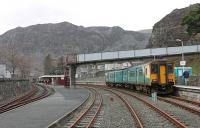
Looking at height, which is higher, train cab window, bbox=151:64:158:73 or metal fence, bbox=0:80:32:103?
train cab window, bbox=151:64:158:73

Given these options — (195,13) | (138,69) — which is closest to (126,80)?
(138,69)

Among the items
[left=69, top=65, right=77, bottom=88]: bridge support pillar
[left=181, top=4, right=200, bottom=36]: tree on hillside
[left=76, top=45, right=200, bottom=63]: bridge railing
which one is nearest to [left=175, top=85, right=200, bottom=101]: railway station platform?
[left=76, top=45, right=200, bottom=63]: bridge railing

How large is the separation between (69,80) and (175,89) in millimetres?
41747

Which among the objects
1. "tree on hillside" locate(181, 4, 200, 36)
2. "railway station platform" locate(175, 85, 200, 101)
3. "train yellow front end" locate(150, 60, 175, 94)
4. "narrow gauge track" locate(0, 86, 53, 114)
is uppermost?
"tree on hillside" locate(181, 4, 200, 36)

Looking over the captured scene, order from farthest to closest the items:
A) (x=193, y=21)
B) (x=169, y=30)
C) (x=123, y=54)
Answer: (x=169, y=30)
(x=193, y=21)
(x=123, y=54)

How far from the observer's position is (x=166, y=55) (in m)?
73.5

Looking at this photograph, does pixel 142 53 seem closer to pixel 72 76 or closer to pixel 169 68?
pixel 72 76

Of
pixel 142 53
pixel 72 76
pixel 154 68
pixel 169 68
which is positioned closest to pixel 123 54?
pixel 142 53

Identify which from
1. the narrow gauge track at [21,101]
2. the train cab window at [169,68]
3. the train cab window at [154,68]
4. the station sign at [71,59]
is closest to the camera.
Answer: the narrow gauge track at [21,101]

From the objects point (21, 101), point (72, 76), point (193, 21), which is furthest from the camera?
point (193, 21)

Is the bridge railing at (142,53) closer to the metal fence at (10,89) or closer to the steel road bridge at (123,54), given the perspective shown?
the steel road bridge at (123,54)

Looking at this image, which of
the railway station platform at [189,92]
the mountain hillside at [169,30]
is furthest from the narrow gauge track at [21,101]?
the mountain hillside at [169,30]

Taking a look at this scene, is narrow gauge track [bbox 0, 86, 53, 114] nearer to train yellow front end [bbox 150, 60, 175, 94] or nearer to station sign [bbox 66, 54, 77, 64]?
train yellow front end [bbox 150, 60, 175, 94]

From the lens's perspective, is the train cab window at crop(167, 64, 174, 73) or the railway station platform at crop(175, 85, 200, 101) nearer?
the railway station platform at crop(175, 85, 200, 101)
